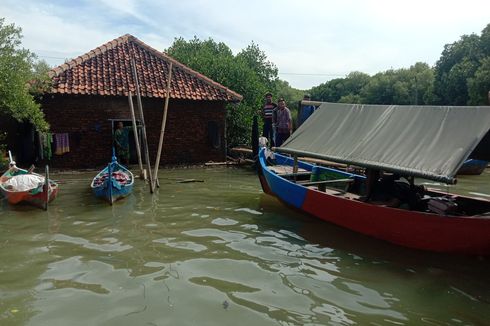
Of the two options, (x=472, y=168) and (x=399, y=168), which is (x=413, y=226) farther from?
(x=472, y=168)

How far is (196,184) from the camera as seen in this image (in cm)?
1251

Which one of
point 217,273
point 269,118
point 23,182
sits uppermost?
point 269,118

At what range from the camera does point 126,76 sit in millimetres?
15500

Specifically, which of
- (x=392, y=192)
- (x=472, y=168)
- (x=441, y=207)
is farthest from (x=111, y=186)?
(x=472, y=168)

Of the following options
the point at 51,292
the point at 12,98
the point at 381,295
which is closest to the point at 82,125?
the point at 12,98

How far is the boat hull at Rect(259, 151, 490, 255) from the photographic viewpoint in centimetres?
566

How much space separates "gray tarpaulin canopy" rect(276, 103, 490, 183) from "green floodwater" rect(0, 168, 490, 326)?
1379 millimetres

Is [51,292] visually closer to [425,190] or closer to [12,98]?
[425,190]

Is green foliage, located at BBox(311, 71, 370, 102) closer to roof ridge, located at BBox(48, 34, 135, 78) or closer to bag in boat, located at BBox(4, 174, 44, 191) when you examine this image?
roof ridge, located at BBox(48, 34, 135, 78)

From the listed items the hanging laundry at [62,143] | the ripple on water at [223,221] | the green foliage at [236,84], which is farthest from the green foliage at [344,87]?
the ripple on water at [223,221]

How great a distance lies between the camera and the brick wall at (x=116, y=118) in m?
14.3

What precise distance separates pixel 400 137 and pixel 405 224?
1.42m

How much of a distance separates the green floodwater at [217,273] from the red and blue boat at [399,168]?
36cm

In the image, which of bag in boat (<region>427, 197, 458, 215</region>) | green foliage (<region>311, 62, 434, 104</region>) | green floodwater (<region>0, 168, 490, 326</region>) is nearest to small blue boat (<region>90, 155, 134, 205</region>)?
green floodwater (<region>0, 168, 490, 326</region>)
